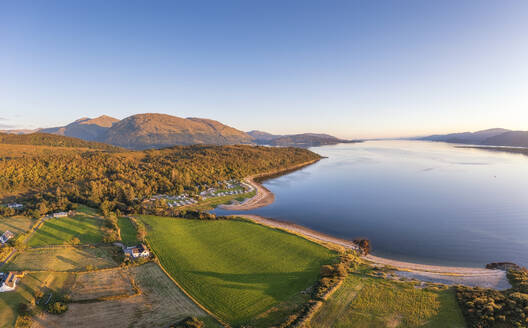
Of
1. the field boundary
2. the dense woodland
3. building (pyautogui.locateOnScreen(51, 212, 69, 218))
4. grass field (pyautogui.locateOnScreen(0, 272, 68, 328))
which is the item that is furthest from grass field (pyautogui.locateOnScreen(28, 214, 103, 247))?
the field boundary

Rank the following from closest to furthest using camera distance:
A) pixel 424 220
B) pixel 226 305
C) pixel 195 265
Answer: pixel 226 305
pixel 195 265
pixel 424 220

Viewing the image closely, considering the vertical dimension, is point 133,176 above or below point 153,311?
above

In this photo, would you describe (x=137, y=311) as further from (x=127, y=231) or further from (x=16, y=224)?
(x=16, y=224)

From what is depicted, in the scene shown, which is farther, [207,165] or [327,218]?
[207,165]

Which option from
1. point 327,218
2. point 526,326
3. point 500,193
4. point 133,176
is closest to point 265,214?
point 327,218

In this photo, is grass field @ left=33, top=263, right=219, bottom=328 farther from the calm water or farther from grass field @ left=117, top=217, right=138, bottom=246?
the calm water

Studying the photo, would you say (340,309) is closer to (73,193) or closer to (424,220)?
(424,220)

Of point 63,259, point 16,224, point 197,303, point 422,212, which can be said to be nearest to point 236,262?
point 197,303
